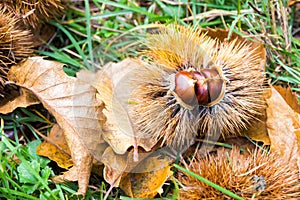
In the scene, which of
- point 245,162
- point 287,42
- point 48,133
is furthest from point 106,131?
point 287,42

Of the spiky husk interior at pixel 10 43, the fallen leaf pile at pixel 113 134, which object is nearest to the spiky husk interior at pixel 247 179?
the fallen leaf pile at pixel 113 134

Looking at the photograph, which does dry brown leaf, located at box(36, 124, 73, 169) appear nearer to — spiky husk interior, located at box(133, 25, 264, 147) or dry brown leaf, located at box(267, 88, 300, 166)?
spiky husk interior, located at box(133, 25, 264, 147)

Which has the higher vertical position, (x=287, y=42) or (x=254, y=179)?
(x=287, y=42)

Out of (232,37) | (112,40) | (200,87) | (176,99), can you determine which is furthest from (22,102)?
(232,37)

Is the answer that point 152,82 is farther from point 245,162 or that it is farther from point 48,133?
point 48,133

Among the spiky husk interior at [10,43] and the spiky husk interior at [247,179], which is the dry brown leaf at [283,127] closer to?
the spiky husk interior at [247,179]

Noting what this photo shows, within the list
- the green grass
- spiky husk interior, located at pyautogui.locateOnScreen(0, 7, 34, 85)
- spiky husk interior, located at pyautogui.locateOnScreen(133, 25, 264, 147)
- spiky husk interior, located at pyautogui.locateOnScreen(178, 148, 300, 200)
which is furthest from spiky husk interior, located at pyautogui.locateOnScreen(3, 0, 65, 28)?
spiky husk interior, located at pyautogui.locateOnScreen(178, 148, 300, 200)

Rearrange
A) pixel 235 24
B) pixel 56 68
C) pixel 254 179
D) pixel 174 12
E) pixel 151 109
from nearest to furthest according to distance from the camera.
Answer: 1. pixel 254 179
2. pixel 151 109
3. pixel 56 68
4. pixel 235 24
5. pixel 174 12
